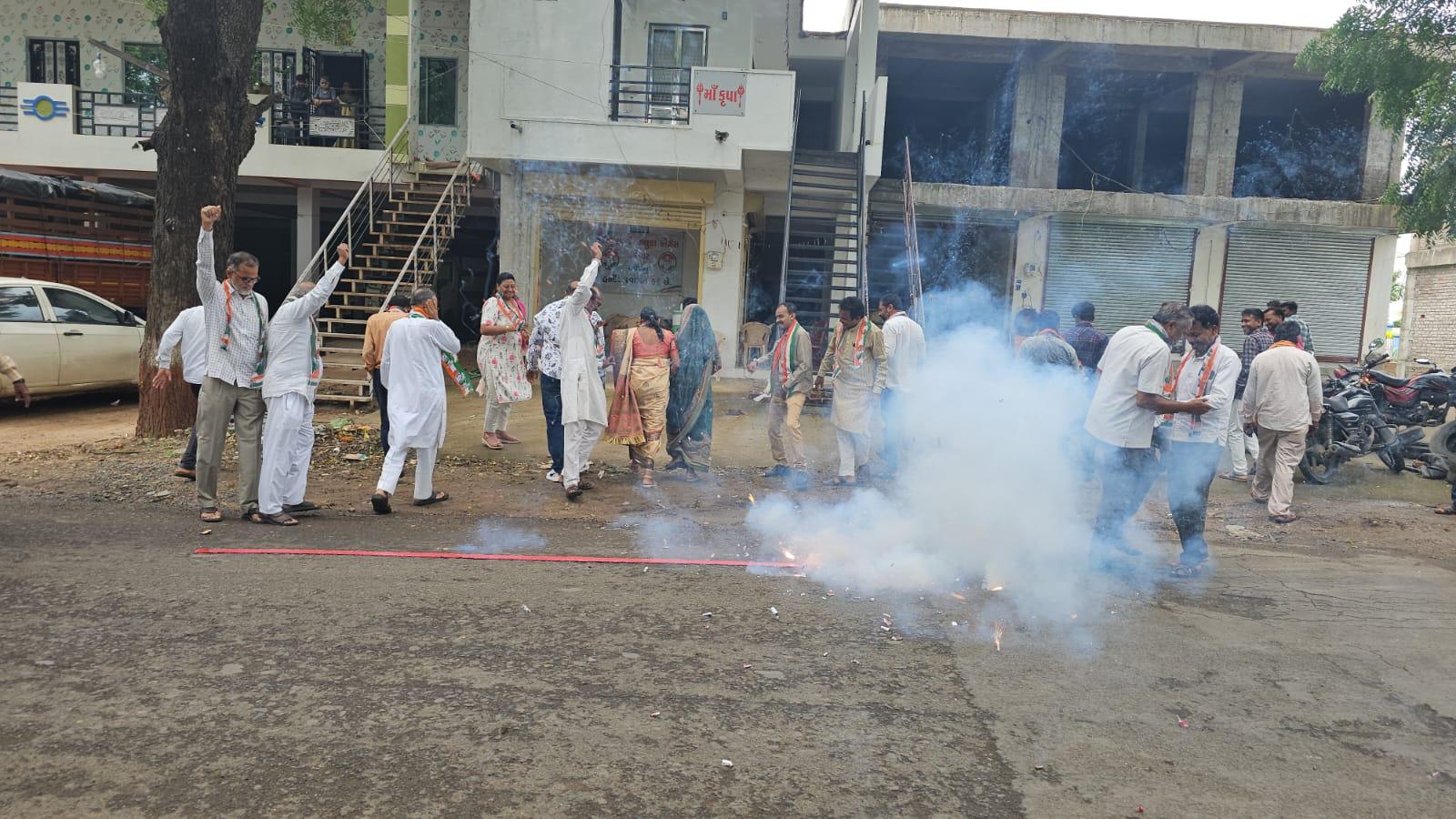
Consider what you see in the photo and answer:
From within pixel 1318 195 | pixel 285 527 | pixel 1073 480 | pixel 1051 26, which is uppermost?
pixel 1051 26

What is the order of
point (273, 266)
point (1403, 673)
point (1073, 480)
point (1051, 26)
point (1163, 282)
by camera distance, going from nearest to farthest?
point (1403, 673) < point (1073, 480) < point (1051, 26) < point (1163, 282) < point (273, 266)

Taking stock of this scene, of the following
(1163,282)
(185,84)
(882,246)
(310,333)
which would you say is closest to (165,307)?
(185,84)

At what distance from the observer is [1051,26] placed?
15.1 m

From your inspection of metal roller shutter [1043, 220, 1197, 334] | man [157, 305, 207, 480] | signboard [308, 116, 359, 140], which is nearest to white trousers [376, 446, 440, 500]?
man [157, 305, 207, 480]

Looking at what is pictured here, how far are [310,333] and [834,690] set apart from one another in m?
4.52

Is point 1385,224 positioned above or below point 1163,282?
above

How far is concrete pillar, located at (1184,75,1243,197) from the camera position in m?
16.0

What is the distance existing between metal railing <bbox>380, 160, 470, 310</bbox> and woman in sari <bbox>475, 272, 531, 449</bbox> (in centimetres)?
430

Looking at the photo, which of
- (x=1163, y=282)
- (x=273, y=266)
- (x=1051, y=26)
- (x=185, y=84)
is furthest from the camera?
(x=273, y=266)

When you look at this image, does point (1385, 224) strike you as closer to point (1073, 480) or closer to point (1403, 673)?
point (1073, 480)

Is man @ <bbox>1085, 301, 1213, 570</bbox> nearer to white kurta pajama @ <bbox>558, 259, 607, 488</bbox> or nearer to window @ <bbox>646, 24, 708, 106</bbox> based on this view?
white kurta pajama @ <bbox>558, 259, 607, 488</bbox>

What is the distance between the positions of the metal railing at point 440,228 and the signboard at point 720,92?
4175 mm

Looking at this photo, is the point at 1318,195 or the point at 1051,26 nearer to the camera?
the point at 1051,26

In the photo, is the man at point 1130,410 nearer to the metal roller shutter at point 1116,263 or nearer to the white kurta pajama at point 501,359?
the white kurta pajama at point 501,359
